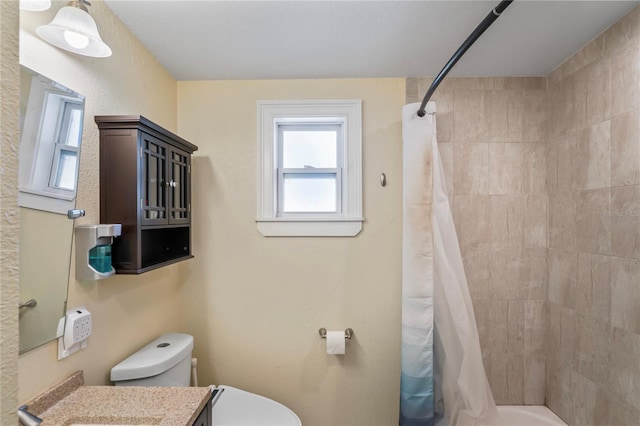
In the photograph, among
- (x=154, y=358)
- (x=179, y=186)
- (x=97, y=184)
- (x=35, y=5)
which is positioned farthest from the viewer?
(x=179, y=186)

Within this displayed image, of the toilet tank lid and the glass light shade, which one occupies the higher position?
the glass light shade

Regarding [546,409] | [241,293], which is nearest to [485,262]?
[546,409]

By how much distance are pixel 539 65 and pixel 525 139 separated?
41 centimetres

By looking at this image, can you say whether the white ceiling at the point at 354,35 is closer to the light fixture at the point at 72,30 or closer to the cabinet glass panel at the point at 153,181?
the light fixture at the point at 72,30

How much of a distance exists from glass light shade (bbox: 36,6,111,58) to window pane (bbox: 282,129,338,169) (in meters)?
1.12

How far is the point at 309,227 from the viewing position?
189 centimetres

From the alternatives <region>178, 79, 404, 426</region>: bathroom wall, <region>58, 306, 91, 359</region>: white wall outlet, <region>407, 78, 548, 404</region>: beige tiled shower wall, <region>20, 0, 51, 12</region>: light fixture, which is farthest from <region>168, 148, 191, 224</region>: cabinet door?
<region>407, 78, 548, 404</region>: beige tiled shower wall

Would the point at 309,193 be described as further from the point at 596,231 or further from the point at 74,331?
the point at 596,231

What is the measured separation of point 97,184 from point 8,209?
3.26 ft

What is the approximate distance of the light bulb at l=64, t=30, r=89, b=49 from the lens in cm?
96

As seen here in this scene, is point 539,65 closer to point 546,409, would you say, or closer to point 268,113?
point 268,113

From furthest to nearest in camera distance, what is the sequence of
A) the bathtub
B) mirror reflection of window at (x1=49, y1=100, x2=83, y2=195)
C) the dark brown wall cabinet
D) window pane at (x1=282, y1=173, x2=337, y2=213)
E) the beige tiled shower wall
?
window pane at (x1=282, y1=173, x2=337, y2=213)
the beige tiled shower wall
the bathtub
the dark brown wall cabinet
mirror reflection of window at (x1=49, y1=100, x2=83, y2=195)

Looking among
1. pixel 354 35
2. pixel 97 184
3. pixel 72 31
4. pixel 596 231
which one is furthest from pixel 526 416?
pixel 72 31

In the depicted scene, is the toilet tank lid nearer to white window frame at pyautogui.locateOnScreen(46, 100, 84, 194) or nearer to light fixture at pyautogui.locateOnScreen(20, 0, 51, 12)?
white window frame at pyautogui.locateOnScreen(46, 100, 84, 194)
